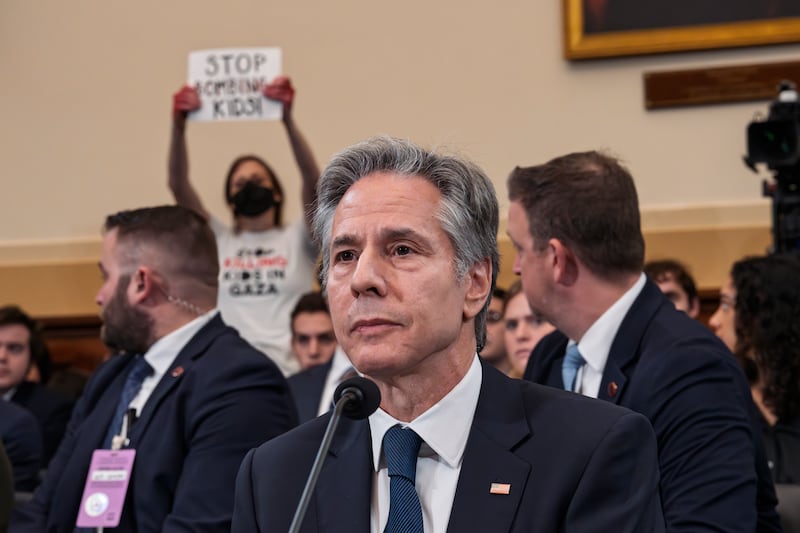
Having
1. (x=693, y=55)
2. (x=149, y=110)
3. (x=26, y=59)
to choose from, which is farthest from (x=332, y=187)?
(x=26, y=59)

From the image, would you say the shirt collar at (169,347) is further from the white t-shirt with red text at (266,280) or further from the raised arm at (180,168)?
the white t-shirt with red text at (266,280)

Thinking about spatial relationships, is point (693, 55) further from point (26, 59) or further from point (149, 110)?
point (26, 59)

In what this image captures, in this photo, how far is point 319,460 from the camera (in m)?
1.83

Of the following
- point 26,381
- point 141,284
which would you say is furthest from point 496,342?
point 26,381

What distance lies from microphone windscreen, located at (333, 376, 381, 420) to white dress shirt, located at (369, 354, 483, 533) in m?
0.26

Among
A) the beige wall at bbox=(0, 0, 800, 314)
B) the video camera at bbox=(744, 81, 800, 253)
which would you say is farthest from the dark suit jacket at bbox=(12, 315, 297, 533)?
the beige wall at bbox=(0, 0, 800, 314)

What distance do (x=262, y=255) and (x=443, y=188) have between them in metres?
4.05

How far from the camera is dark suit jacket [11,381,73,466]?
19.9 feet

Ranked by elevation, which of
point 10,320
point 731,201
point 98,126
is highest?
point 98,126

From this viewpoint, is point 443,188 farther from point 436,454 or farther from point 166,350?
point 166,350

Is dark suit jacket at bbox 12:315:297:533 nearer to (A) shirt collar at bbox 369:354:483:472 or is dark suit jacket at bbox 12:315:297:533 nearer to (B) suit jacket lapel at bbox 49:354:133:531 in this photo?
(B) suit jacket lapel at bbox 49:354:133:531

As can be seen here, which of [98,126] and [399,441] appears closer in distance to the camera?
[399,441]

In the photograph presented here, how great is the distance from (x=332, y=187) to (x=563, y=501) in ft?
2.35

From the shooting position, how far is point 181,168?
632 cm
